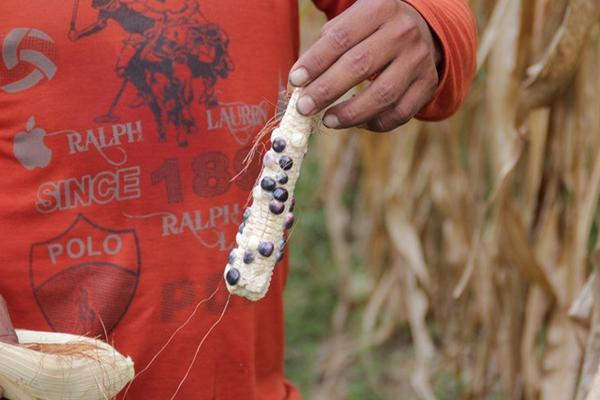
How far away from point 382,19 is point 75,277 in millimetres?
459

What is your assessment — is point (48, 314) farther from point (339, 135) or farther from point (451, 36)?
point (339, 135)

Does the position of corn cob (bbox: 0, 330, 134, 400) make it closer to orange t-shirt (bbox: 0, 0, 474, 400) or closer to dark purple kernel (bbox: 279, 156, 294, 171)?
orange t-shirt (bbox: 0, 0, 474, 400)

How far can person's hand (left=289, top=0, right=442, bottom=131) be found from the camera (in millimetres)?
870

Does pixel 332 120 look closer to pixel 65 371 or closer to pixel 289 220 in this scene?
pixel 289 220

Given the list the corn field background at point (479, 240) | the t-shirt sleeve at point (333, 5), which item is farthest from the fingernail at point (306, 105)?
the corn field background at point (479, 240)

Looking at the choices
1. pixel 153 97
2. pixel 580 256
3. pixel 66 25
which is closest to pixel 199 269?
pixel 153 97

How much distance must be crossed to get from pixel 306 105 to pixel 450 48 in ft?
0.65

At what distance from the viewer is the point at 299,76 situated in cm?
87

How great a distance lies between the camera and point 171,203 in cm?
104

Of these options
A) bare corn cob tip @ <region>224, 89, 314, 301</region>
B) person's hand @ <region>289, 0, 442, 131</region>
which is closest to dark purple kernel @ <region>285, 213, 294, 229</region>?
bare corn cob tip @ <region>224, 89, 314, 301</region>

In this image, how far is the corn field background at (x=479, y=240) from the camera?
153 cm

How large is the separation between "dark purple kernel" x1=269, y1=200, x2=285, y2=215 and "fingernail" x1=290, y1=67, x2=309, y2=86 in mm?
128

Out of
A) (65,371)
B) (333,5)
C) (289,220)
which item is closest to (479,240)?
(333,5)

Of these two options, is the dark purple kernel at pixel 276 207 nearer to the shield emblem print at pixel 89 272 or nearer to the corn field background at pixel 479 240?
the shield emblem print at pixel 89 272
